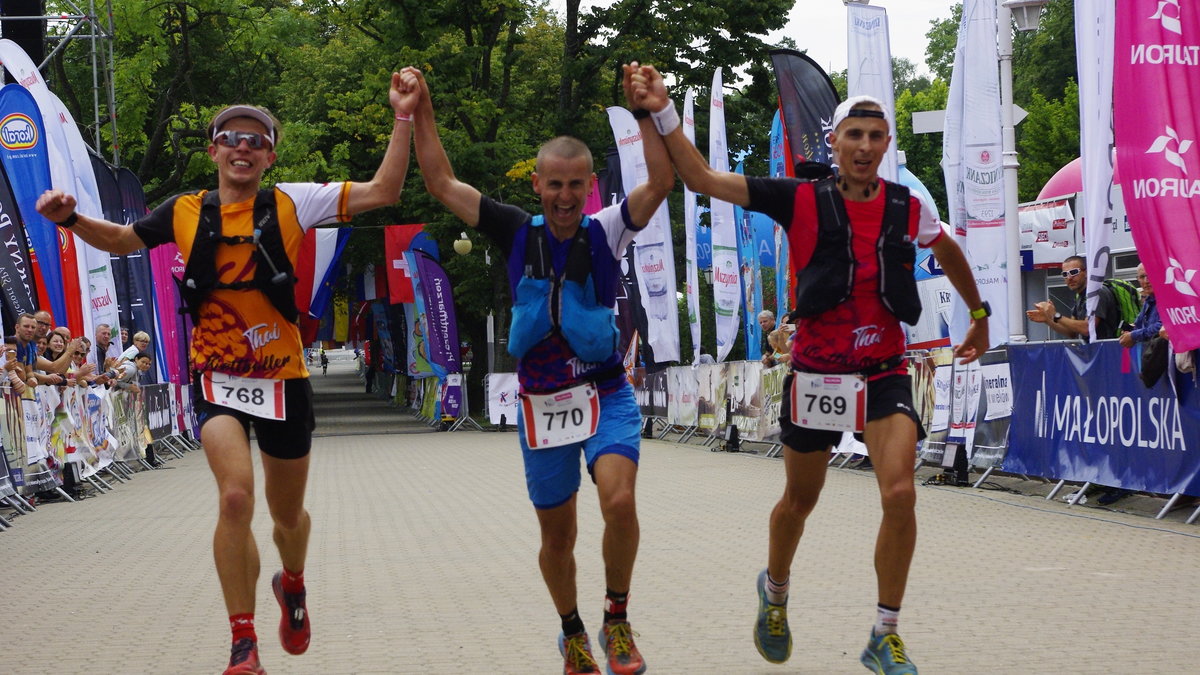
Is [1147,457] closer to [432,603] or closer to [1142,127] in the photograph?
[1142,127]

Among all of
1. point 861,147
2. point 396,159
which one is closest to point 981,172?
point 861,147

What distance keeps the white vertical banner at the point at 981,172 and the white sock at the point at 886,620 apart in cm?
1028

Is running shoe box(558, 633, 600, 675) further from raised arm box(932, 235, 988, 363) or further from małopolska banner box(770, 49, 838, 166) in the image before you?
małopolska banner box(770, 49, 838, 166)

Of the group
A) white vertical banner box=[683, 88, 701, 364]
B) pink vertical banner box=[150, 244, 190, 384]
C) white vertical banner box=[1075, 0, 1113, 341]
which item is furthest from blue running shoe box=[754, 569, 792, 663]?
pink vertical banner box=[150, 244, 190, 384]

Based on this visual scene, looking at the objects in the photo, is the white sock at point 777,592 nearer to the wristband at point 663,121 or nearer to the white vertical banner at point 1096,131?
the wristband at point 663,121

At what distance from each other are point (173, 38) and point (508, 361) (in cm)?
1353

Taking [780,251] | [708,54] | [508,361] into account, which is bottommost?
[508,361]

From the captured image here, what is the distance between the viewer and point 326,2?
4012 centimetres

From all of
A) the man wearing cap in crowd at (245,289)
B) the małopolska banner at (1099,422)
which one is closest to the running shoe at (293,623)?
the man wearing cap in crowd at (245,289)

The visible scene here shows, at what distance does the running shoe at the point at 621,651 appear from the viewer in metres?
5.54

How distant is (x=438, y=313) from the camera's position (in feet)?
111

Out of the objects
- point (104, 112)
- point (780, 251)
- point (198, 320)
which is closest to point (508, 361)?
point (104, 112)

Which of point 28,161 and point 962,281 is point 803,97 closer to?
point 28,161

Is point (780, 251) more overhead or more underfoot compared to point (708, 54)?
more underfoot
